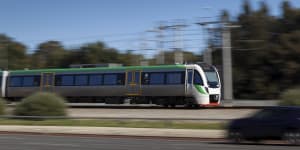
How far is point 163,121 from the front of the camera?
27.6 metres

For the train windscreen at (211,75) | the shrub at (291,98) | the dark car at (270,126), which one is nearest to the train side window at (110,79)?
the train windscreen at (211,75)

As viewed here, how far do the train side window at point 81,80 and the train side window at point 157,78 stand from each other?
5991 millimetres

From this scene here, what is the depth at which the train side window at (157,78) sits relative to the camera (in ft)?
131

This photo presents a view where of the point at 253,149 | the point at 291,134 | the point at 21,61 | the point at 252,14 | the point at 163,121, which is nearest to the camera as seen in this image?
the point at 253,149

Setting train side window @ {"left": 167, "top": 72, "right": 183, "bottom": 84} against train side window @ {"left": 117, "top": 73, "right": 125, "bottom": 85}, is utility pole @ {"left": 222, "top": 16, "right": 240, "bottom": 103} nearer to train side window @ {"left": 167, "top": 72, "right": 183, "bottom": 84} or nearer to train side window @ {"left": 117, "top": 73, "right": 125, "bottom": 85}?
train side window @ {"left": 167, "top": 72, "right": 183, "bottom": 84}

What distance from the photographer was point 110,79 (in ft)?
138

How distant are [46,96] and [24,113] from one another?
1.62 m

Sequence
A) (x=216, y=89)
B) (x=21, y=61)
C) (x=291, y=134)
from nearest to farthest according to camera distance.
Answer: (x=291, y=134) < (x=216, y=89) < (x=21, y=61)

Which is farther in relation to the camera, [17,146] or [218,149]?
[17,146]

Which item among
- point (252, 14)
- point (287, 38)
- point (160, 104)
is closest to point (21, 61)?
point (252, 14)

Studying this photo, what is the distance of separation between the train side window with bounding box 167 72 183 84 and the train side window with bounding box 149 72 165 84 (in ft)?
1.59

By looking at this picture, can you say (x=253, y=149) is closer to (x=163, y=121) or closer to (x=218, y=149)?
(x=218, y=149)

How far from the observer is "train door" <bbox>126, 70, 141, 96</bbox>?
40562 millimetres

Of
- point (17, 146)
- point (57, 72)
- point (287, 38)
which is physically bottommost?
point (17, 146)
